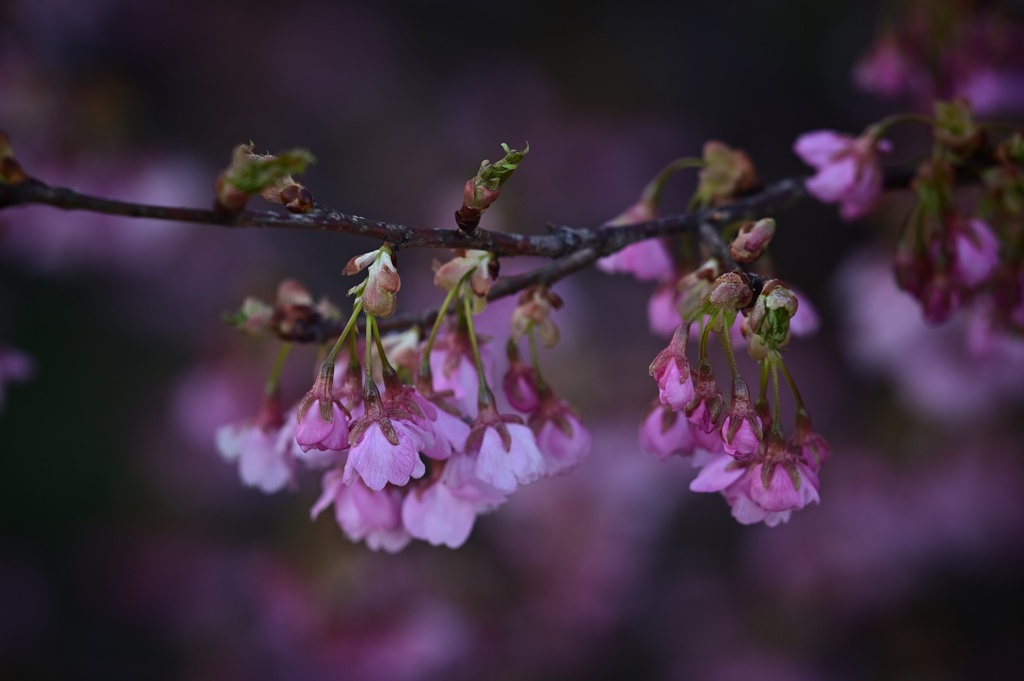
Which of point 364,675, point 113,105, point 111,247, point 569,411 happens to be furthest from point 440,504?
point 111,247

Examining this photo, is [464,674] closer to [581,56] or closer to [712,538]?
[712,538]

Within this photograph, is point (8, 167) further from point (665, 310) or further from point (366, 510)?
point (665, 310)

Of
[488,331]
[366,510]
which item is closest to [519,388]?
[366,510]

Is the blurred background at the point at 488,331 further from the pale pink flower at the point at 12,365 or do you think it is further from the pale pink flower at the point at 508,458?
the pale pink flower at the point at 508,458

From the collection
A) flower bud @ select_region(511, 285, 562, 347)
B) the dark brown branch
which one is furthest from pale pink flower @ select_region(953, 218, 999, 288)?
flower bud @ select_region(511, 285, 562, 347)

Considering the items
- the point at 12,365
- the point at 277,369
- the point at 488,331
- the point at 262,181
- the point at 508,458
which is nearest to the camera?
the point at 262,181

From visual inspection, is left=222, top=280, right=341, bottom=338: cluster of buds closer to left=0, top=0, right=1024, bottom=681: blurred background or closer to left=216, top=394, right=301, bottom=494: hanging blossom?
left=216, top=394, right=301, bottom=494: hanging blossom
